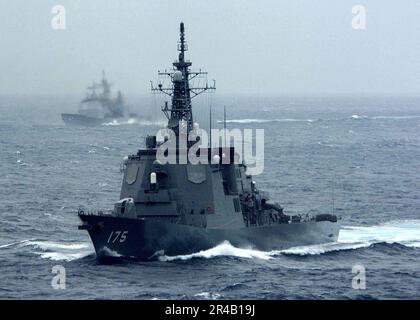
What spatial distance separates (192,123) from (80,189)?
75.9 ft

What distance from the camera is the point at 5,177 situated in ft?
242

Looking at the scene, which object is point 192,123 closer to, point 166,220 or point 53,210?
point 166,220

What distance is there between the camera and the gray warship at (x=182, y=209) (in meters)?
39.8

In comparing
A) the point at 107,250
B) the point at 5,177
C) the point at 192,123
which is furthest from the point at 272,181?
the point at 107,250

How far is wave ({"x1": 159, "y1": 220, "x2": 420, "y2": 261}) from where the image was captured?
4188cm

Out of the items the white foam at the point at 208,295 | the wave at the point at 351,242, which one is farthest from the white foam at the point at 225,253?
the white foam at the point at 208,295

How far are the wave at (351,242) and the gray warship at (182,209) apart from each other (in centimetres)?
33

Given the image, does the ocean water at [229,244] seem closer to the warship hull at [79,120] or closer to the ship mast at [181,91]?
the ship mast at [181,91]

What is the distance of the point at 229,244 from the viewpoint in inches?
1668

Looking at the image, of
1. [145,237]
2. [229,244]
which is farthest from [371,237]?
[145,237]

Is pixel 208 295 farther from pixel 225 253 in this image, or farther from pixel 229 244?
pixel 229 244

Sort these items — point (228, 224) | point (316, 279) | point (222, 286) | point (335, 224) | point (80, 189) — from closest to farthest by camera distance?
point (222, 286)
point (316, 279)
point (228, 224)
point (335, 224)
point (80, 189)

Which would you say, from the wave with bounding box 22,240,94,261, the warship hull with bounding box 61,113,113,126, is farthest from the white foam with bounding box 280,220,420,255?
the warship hull with bounding box 61,113,113,126

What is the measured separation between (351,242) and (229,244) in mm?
9248
